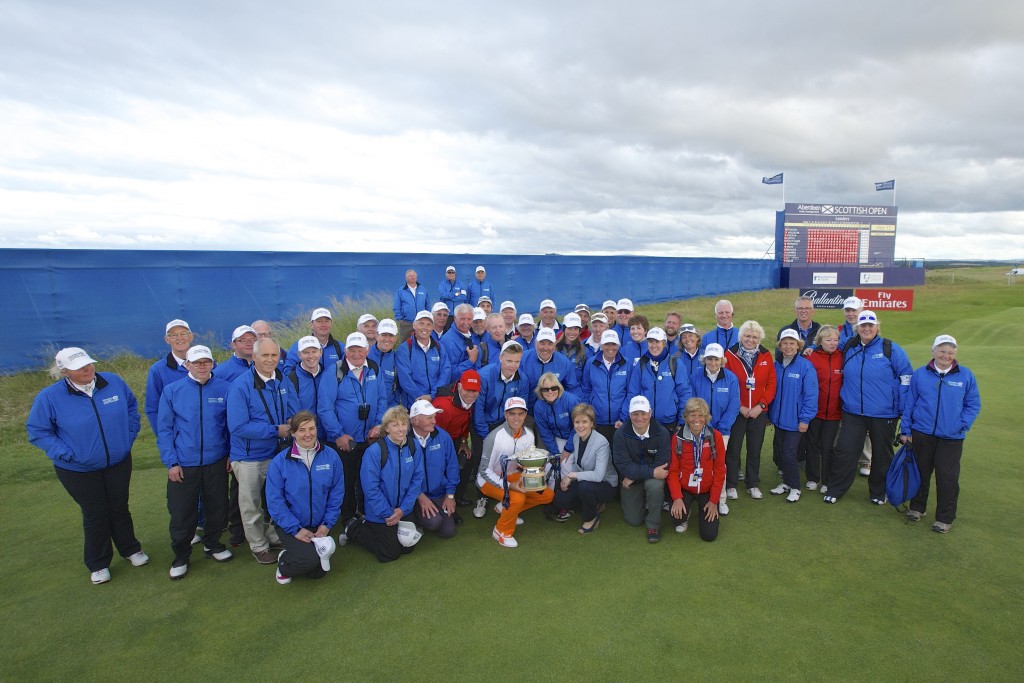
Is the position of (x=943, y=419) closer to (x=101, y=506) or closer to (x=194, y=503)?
(x=194, y=503)

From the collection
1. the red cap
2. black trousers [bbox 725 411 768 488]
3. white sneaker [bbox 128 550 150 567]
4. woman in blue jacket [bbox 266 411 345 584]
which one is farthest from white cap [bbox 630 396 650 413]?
white sneaker [bbox 128 550 150 567]

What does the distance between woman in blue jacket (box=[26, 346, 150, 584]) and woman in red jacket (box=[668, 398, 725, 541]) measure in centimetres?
486

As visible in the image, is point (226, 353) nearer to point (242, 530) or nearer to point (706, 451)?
point (242, 530)

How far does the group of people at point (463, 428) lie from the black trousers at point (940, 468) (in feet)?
0.05

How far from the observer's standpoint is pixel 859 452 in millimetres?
5996

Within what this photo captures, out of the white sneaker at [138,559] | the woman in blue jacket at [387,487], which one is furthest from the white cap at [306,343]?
the white sneaker at [138,559]

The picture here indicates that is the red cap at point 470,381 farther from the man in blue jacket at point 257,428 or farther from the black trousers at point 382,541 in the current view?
the man in blue jacket at point 257,428

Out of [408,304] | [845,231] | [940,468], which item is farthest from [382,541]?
[845,231]

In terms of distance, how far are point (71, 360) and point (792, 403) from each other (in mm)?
6675

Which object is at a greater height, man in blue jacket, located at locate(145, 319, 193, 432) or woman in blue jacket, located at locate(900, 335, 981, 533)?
man in blue jacket, located at locate(145, 319, 193, 432)

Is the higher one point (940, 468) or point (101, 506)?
point (940, 468)

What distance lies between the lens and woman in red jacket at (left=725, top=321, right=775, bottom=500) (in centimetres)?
615

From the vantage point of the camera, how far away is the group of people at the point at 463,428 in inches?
188

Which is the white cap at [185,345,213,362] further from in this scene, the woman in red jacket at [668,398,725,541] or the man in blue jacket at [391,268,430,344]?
the man in blue jacket at [391,268,430,344]
